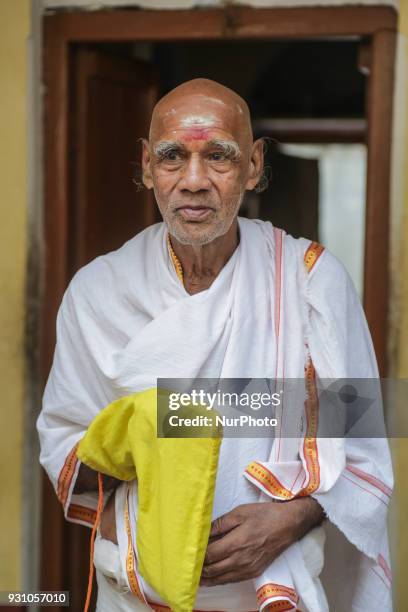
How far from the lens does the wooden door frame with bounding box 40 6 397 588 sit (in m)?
2.94

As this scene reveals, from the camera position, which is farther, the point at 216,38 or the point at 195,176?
the point at 216,38

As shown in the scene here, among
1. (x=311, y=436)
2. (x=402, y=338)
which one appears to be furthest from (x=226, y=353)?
(x=402, y=338)

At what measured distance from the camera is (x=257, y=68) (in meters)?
6.04

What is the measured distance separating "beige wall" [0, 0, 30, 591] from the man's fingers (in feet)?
4.11

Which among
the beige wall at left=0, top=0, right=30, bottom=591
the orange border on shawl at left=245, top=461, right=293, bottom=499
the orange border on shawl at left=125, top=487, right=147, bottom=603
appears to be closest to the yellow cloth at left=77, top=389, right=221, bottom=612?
the orange border on shawl at left=125, top=487, right=147, bottom=603

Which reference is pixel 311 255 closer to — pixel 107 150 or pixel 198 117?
pixel 198 117

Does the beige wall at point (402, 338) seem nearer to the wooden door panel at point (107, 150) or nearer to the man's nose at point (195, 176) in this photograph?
the wooden door panel at point (107, 150)

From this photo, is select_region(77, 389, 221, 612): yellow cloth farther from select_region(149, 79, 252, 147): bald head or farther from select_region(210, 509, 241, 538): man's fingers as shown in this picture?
select_region(149, 79, 252, 147): bald head

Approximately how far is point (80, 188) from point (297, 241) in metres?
1.17

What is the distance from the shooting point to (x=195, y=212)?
207cm

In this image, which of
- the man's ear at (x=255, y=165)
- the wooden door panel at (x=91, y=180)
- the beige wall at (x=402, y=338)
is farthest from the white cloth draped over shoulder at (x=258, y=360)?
the wooden door panel at (x=91, y=180)

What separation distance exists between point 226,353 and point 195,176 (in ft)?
1.33

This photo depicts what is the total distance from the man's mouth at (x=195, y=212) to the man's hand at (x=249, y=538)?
0.66 meters

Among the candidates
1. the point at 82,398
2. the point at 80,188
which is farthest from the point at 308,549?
the point at 80,188
